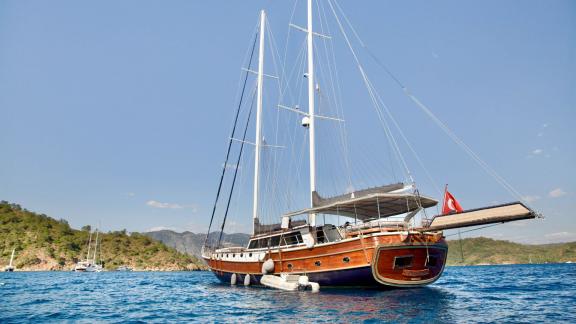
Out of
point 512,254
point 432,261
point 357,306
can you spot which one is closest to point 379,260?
point 432,261

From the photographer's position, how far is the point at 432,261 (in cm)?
2069

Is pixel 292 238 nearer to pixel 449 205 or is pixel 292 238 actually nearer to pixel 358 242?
pixel 358 242

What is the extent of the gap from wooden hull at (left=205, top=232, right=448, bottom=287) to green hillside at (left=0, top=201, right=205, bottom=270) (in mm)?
93448

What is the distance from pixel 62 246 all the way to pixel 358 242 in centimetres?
10941

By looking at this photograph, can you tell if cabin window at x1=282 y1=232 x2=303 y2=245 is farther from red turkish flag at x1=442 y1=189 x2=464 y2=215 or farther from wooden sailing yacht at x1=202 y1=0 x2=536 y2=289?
red turkish flag at x1=442 y1=189 x2=464 y2=215

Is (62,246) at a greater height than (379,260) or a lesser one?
greater

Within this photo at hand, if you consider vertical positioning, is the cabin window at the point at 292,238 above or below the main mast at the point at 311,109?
below

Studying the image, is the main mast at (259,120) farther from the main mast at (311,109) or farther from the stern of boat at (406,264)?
the stern of boat at (406,264)

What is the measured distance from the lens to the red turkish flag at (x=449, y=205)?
18656mm

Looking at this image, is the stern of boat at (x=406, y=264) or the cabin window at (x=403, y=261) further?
the cabin window at (x=403, y=261)

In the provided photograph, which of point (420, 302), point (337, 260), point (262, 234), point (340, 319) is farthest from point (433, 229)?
point (262, 234)

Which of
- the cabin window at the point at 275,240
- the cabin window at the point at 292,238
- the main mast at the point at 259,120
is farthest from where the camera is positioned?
the main mast at the point at 259,120

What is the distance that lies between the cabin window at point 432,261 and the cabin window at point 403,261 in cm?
127

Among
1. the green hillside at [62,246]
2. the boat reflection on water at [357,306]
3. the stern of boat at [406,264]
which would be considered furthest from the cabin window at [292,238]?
the green hillside at [62,246]
